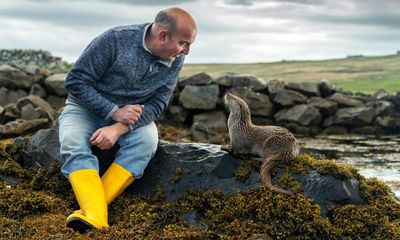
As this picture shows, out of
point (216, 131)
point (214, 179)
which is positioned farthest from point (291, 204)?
point (216, 131)


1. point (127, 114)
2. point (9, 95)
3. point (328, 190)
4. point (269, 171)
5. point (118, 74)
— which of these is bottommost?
point (9, 95)

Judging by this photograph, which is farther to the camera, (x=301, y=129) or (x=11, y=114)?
(x=301, y=129)

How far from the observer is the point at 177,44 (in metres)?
6.42

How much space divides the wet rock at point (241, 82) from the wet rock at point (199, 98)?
815 millimetres

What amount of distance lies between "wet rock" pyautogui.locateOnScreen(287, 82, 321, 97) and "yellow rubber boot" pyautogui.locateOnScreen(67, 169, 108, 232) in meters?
16.8

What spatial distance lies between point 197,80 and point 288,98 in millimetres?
3289

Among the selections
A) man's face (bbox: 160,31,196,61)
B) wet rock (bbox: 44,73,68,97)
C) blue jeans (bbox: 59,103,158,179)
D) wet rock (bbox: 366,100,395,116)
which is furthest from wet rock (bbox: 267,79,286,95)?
man's face (bbox: 160,31,196,61)

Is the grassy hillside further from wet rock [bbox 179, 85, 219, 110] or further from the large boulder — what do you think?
the large boulder

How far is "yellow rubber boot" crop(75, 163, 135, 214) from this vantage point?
6509 millimetres

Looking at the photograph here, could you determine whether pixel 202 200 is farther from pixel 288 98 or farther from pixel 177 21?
pixel 288 98

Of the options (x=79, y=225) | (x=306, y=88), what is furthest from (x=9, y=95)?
(x=79, y=225)

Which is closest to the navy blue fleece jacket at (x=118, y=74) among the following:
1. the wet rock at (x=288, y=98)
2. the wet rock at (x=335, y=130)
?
the wet rock at (x=335, y=130)

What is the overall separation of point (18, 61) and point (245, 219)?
2724 cm

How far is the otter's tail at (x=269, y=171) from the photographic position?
6.01 meters
